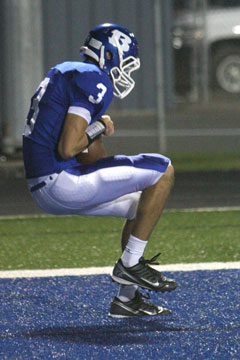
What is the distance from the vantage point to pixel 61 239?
298 inches

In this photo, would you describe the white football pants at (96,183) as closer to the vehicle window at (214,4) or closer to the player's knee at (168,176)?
the player's knee at (168,176)

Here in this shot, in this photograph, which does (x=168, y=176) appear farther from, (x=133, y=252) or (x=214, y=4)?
(x=214, y=4)

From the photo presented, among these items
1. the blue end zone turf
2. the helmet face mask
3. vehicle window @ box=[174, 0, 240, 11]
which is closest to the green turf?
the blue end zone turf

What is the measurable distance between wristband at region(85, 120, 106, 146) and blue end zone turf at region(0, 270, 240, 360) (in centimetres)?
95

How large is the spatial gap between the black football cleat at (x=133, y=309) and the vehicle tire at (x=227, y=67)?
14181 mm

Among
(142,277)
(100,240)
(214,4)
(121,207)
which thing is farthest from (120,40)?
(214,4)

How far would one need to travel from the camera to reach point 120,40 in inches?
199

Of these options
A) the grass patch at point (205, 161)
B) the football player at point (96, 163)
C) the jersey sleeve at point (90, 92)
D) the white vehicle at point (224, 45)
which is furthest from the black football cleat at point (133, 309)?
the white vehicle at point (224, 45)

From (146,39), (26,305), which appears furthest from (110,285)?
(146,39)

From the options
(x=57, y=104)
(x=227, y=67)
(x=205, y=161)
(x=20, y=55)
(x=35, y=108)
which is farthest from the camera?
(x=227, y=67)

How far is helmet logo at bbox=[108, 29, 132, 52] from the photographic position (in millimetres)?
5023

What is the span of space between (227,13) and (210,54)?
86 cm

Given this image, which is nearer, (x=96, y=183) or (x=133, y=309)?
(x=96, y=183)

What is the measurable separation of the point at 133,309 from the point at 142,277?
0.78 ft
